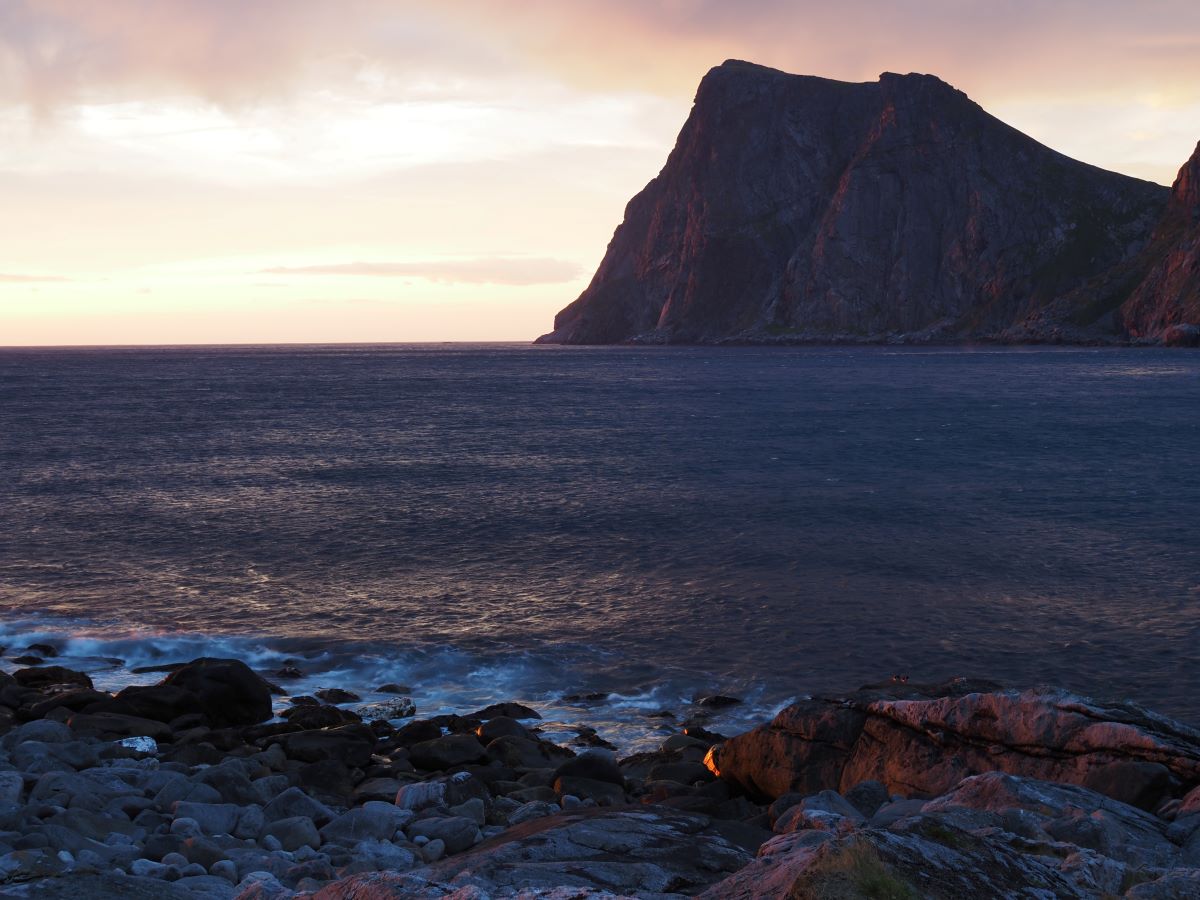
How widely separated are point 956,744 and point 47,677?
15.4 meters

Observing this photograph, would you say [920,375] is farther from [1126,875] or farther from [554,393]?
[1126,875]

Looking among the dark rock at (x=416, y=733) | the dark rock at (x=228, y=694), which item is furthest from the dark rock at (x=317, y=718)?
the dark rock at (x=416, y=733)

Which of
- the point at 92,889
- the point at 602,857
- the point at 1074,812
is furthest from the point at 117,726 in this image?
the point at 1074,812

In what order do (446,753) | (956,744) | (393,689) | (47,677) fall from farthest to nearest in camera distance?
1. (393,689)
2. (47,677)
3. (446,753)
4. (956,744)

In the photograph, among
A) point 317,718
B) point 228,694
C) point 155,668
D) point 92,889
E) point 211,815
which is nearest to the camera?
point 92,889

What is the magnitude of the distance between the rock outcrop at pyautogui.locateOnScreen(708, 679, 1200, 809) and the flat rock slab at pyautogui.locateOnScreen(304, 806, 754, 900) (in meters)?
4.11

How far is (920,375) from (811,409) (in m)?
55.4

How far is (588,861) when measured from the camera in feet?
21.6

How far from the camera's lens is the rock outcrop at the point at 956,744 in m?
9.70

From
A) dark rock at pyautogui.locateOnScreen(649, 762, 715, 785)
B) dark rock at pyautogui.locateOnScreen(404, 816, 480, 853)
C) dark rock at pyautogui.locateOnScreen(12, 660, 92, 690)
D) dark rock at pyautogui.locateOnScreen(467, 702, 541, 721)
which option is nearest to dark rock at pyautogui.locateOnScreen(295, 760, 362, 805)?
dark rock at pyautogui.locateOnScreen(404, 816, 480, 853)

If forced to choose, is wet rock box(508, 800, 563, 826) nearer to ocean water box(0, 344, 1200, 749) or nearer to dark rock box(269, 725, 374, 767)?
dark rock box(269, 725, 374, 767)

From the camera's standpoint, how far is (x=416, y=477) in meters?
45.9

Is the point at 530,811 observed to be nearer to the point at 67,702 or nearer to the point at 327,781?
the point at 327,781

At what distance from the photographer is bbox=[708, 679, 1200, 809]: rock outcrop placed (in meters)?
9.70
